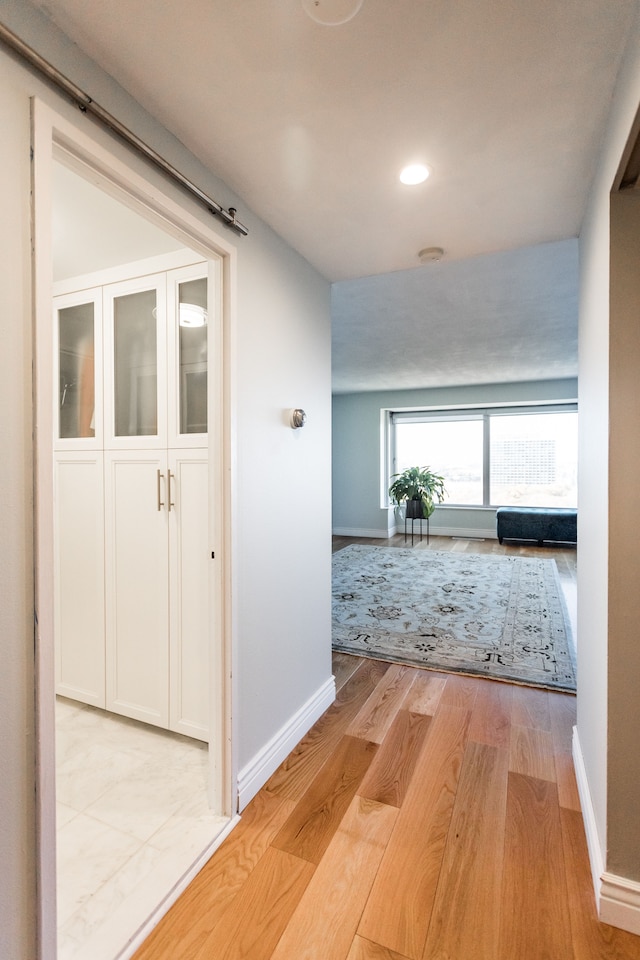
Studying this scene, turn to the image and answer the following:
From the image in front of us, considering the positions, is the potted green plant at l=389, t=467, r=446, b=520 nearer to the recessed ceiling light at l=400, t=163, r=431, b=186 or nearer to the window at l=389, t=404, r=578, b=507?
the window at l=389, t=404, r=578, b=507

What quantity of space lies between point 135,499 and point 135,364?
25.3 inches

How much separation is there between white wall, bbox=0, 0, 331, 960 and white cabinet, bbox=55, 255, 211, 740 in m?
0.30

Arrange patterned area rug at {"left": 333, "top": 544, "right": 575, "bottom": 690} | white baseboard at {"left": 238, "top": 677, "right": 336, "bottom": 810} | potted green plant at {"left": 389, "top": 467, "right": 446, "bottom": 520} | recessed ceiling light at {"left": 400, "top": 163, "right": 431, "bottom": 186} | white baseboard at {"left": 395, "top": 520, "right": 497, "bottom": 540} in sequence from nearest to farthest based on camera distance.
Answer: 1. recessed ceiling light at {"left": 400, "top": 163, "right": 431, "bottom": 186}
2. white baseboard at {"left": 238, "top": 677, "right": 336, "bottom": 810}
3. patterned area rug at {"left": 333, "top": 544, "right": 575, "bottom": 690}
4. potted green plant at {"left": 389, "top": 467, "right": 446, "bottom": 520}
5. white baseboard at {"left": 395, "top": 520, "right": 497, "bottom": 540}

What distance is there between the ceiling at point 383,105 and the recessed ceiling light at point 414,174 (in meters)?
0.03

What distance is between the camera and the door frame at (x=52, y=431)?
0.99 metres

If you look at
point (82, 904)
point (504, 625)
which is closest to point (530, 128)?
point (82, 904)

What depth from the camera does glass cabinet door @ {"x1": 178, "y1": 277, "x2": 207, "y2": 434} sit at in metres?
1.96

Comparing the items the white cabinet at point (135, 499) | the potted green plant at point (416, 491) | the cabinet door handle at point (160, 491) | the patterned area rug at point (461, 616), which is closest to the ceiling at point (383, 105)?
the white cabinet at point (135, 499)

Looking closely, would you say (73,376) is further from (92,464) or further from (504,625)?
(504,625)

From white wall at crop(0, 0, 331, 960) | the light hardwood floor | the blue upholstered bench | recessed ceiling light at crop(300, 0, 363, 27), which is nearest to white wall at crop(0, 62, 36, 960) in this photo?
white wall at crop(0, 0, 331, 960)

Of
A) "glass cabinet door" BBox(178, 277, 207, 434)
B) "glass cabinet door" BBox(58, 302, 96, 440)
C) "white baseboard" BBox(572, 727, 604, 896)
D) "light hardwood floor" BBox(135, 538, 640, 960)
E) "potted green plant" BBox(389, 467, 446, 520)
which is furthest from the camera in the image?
"potted green plant" BBox(389, 467, 446, 520)

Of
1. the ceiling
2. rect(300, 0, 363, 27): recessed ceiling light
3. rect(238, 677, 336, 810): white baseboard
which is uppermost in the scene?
the ceiling

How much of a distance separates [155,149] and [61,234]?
79 cm

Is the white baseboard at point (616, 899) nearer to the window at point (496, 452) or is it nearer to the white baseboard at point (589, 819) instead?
the white baseboard at point (589, 819)
